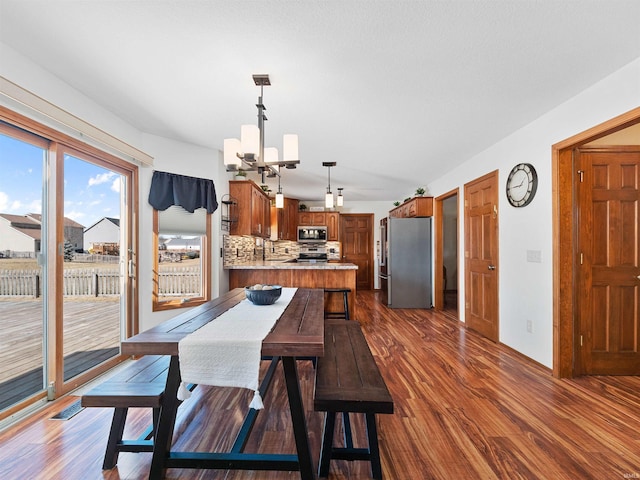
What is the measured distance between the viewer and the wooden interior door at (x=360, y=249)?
7543 millimetres

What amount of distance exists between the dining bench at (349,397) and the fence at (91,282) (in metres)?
2.14

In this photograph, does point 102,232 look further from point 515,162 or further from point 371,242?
point 371,242

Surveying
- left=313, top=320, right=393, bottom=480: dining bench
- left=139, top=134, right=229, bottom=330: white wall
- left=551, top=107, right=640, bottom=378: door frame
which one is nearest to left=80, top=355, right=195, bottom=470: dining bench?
left=313, top=320, right=393, bottom=480: dining bench

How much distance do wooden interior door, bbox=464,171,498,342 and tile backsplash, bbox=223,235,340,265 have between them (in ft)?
11.1

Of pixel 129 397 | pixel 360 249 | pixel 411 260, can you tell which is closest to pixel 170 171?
pixel 129 397

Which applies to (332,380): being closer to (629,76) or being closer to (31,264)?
(31,264)

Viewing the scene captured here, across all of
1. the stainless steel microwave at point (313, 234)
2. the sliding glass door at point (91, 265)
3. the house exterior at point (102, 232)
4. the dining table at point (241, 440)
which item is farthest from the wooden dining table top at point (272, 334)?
the stainless steel microwave at point (313, 234)

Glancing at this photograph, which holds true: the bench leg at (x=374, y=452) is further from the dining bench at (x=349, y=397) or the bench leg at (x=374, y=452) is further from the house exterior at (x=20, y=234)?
the house exterior at (x=20, y=234)

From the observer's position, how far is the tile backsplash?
408 cm

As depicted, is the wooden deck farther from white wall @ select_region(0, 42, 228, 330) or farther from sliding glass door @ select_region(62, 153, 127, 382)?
white wall @ select_region(0, 42, 228, 330)

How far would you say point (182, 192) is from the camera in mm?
3396

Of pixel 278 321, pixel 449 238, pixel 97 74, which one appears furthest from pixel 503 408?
pixel 449 238

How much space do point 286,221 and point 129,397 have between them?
17.5ft

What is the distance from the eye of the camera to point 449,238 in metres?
7.23
